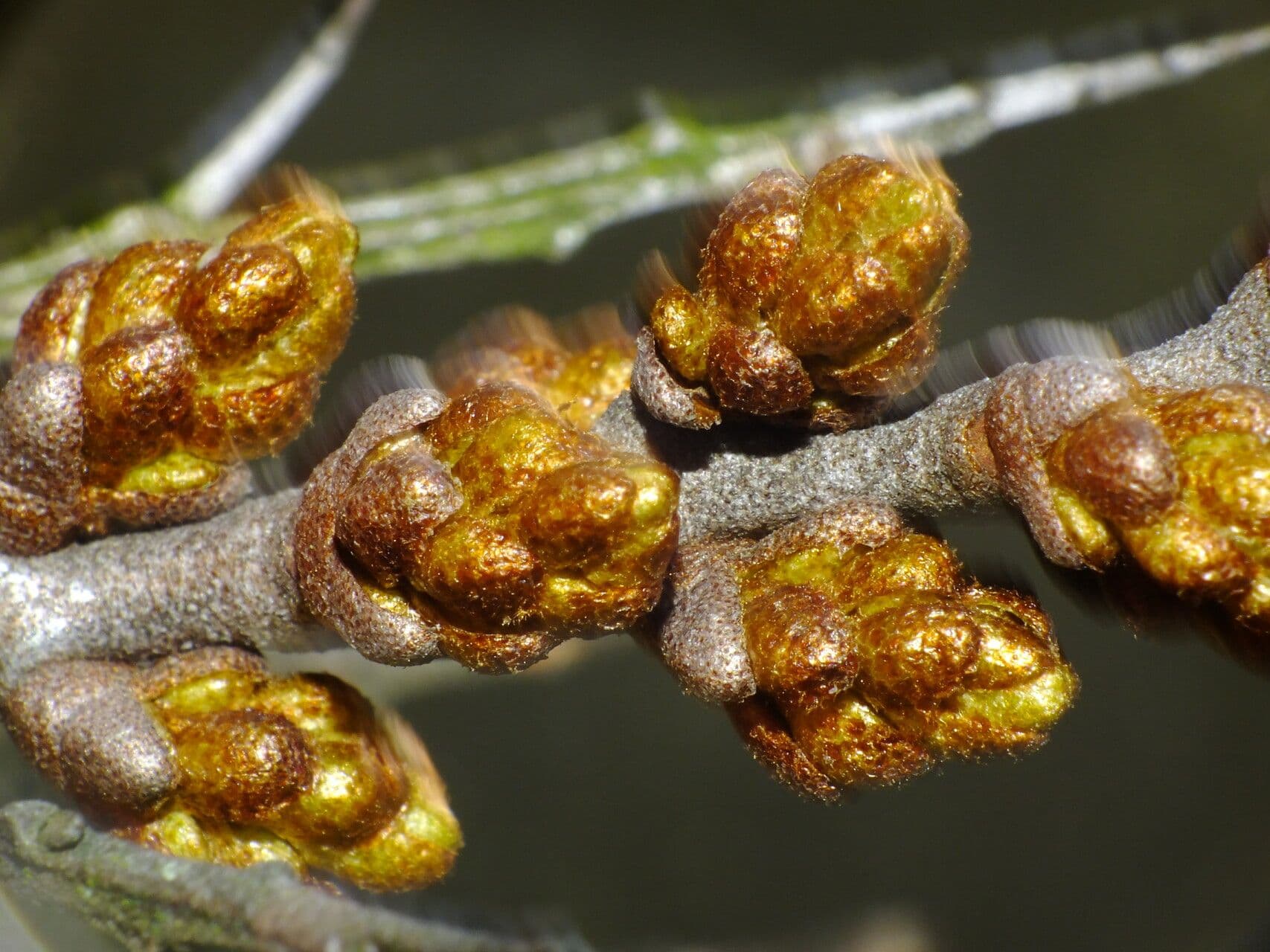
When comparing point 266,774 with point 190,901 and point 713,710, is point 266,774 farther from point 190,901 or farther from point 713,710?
point 713,710

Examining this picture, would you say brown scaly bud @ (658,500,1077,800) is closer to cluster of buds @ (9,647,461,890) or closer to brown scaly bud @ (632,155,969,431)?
brown scaly bud @ (632,155,969,431)

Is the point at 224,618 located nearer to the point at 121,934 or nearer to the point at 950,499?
the point at 121,934

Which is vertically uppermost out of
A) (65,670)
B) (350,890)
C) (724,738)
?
(65,670)

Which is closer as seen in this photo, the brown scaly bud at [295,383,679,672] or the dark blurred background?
the brown scaly bud at [295,383,679,672]

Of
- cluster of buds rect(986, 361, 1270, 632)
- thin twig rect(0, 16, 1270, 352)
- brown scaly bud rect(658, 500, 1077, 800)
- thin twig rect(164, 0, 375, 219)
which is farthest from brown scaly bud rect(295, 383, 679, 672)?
thin twig rect(164, 0, 375, 219)

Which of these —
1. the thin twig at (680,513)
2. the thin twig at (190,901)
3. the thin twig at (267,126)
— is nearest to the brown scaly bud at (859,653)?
the thin twig at (680,513)

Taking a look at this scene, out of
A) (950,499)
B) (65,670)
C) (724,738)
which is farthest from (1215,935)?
(65,670)
